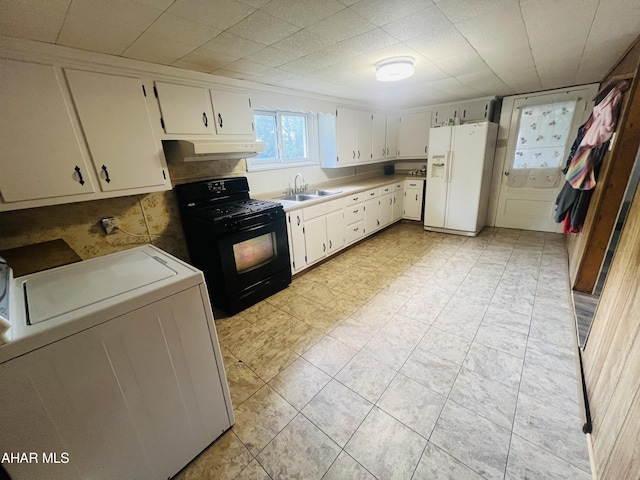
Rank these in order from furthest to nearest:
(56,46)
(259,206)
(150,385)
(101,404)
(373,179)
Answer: (373,179), (259,206), (56,46), (150,385), (101,404)

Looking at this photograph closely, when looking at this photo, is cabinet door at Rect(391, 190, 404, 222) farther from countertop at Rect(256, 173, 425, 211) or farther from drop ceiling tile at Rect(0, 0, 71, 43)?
drop ceiling tile at Rect(0, 0, 71, 43)

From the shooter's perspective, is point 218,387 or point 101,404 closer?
point 101,404

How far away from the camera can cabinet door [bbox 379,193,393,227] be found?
4.46 meters

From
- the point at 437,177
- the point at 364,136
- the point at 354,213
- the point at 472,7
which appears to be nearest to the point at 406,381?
the point at 472,7

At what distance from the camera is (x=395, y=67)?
2.20 meters

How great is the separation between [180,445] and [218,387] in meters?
0.28

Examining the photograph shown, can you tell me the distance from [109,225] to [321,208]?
6.93 feet

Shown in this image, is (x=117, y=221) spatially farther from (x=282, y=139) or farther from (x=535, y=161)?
(x=535, y=161)

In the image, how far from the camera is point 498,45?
1997mm

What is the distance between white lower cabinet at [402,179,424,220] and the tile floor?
2027mm

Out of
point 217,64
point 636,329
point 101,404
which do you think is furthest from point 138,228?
point 636,329

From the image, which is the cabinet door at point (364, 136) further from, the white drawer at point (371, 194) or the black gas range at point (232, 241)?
the black gas range at point (232, 241)

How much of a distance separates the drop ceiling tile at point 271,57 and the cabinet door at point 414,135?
3483mm

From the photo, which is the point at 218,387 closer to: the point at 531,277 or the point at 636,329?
the point at 636,329
